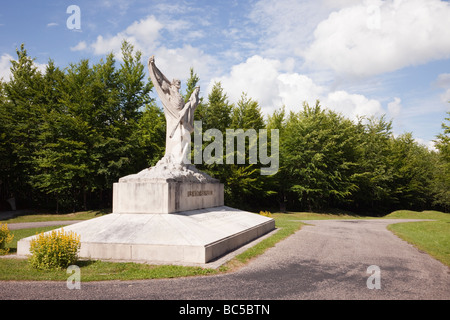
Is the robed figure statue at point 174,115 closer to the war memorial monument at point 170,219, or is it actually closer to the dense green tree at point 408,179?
the war memorial monument at point 170,219

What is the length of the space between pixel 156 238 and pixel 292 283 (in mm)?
4288


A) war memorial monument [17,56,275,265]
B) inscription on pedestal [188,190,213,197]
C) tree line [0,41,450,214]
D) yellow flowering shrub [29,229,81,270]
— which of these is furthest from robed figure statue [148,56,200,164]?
tree line [0,41,450,214]

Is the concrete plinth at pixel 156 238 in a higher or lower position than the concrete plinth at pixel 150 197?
lower

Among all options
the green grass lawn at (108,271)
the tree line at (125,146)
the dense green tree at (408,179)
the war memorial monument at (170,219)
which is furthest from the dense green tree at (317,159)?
the green grass lawn at (108,271)

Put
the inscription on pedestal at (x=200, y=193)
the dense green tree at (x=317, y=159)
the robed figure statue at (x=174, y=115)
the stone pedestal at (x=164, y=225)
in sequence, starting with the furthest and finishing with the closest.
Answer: the dense green tree at (x=317, y=159)
the robed figure statue at (x=174, y=115)
the inscription on pedestal at (x=200, y=193)
the stone pedestal at (x=164, y=225)

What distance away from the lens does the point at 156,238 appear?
9750mm

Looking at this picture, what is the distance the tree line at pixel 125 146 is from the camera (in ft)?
95.3

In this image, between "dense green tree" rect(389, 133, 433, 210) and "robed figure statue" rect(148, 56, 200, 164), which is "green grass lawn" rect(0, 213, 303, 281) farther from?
"dense green tree" rect(389, 133, 433, 210)

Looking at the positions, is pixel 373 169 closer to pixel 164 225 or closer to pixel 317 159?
pixel 317 159

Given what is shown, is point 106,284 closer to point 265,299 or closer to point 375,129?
point 265,299

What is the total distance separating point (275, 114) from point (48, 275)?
37.1 metres

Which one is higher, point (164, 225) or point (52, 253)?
point (164, 225)

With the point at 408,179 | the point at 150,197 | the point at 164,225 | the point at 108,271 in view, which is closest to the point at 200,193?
the point at 150,197

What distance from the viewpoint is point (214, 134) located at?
112ft
